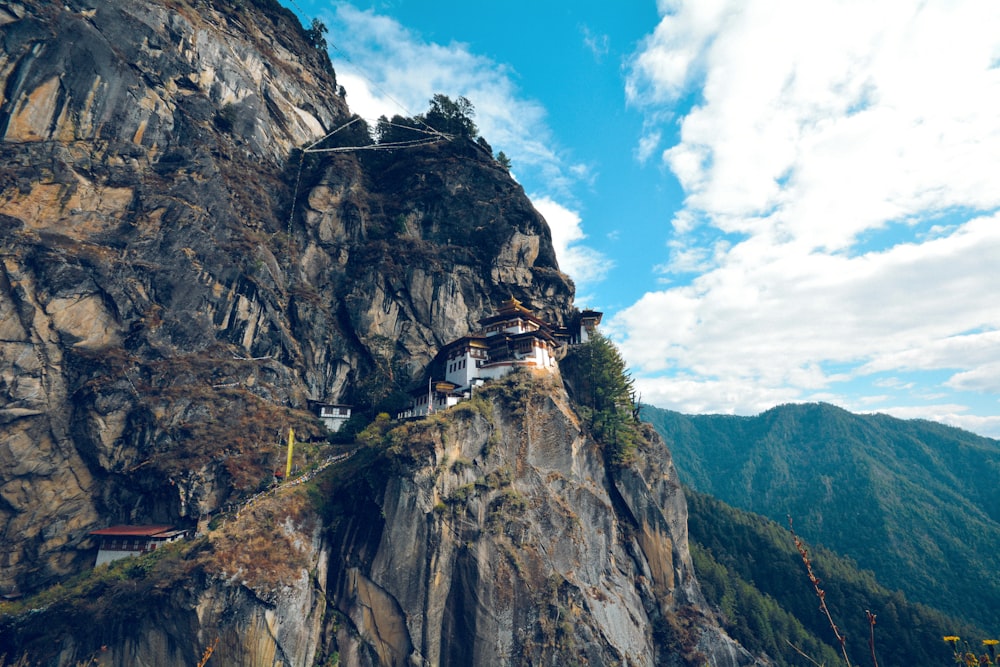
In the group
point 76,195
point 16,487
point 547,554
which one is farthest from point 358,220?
point 547,554

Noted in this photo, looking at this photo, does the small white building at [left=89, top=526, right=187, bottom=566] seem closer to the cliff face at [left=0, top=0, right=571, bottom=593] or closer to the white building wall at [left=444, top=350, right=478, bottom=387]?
the cliff face at [left=0, top=0, right=571, bottom=593]

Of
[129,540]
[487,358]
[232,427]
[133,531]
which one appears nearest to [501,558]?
[487,358]

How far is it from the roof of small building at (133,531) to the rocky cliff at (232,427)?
141 centimetres

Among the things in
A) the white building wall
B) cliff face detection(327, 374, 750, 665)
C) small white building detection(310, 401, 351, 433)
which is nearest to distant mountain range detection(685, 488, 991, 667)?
cliff face detection(327, 374, 750, 665)

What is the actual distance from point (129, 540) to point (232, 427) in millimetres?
11029

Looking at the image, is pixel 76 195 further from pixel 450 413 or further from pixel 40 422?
pixel 450 413

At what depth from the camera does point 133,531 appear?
37.5 metres

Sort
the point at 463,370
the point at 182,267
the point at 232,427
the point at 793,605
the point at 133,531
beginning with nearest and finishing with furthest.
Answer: the point at 133,531
the point at 232,427
the point at 182,267
the point at 463,370
the point at 793,605

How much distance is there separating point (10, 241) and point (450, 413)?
40.5 meters

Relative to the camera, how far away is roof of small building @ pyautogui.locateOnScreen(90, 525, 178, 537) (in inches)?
1457

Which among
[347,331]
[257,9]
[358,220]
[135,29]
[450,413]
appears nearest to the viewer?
[450,413]

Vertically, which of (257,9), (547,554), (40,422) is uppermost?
(257,9)

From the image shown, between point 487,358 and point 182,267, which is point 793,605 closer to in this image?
point 487,358

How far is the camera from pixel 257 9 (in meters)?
76.3
